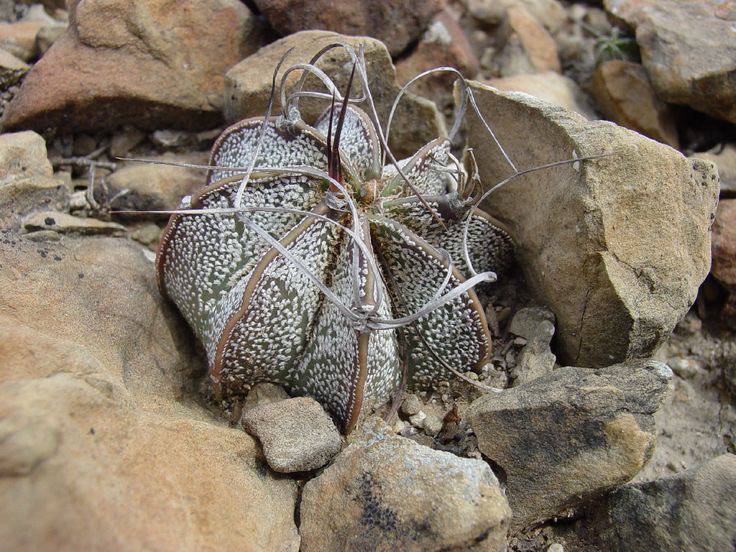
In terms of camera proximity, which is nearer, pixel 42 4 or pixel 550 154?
pixel 550 154

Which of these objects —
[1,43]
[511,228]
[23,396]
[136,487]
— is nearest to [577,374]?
[511,228]

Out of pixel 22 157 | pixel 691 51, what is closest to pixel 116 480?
pixel 22 157

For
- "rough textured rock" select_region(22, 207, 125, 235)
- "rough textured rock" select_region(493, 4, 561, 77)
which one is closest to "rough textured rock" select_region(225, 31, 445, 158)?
"rough textured rock" select_region(22, 207, 125, 235)

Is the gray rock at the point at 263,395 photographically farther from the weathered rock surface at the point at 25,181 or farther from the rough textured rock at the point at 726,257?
the rough textured rock at the point at 726,257

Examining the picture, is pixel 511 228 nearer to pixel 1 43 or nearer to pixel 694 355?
pixel 694 355

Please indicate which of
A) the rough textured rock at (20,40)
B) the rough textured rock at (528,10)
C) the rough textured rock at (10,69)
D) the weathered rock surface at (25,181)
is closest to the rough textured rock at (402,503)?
the weathered rock surface at (25,181)

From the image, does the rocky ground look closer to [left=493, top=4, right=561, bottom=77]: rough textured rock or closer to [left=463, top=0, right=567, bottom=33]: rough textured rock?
[left=493, top=4, right=561, bottom=77]: rough textured rock
